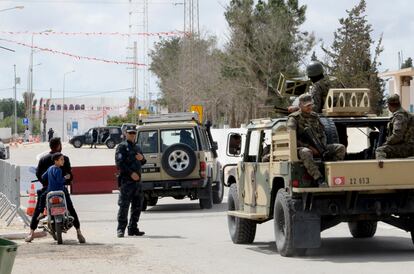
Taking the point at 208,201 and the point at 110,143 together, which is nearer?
the point at 208,201

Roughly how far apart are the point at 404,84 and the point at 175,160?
127 ft

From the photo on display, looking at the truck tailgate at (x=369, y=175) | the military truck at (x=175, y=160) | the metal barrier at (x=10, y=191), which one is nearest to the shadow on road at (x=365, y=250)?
the truck tailgate at (x=369, y=175)

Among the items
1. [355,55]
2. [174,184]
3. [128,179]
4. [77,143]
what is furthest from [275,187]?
[77,143]

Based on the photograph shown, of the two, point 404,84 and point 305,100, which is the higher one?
point 404,84

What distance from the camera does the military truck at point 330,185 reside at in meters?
13.8

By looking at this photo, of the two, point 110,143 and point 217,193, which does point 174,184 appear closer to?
point 217,193

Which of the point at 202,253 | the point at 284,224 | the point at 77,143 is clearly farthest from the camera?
the point at 77,143

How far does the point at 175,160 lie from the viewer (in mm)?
25422

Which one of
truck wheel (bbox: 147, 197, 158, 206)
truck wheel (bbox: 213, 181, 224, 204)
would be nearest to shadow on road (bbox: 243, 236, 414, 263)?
truck wheel (bbox: 147, 197, 158, 206)

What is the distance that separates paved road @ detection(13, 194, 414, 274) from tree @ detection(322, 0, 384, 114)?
108 ft

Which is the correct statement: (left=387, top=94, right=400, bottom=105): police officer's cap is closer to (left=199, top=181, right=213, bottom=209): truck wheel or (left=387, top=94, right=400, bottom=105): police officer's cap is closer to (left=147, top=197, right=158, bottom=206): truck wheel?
(left=199, top=181, right=213, bottom=209): truck wheel

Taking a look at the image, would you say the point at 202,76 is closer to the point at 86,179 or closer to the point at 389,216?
the point at 86,179

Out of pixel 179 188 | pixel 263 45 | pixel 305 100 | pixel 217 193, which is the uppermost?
pixel 263 45

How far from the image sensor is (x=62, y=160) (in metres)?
17.4
